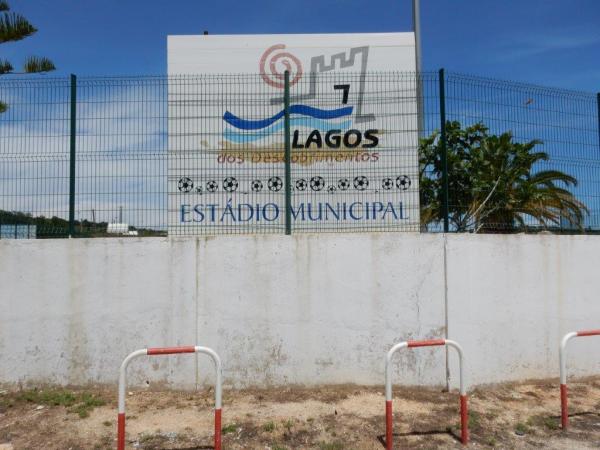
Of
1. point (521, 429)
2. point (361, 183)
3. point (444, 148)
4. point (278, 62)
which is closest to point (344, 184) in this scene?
point (361, 183)

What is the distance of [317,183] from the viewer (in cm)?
765

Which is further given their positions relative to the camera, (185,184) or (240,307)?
(185,184)

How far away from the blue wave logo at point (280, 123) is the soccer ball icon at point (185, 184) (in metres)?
0.96

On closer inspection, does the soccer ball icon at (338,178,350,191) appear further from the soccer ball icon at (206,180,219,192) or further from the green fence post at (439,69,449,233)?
the soccer ball icon at (206,180,219,192)

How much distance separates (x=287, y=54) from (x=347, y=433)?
5.97 m

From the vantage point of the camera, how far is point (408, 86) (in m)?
7.37

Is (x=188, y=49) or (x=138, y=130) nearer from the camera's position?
(x=138, y=130)

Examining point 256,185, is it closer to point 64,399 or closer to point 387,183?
point 387,183

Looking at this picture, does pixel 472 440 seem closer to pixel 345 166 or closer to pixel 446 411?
pixel 446 411

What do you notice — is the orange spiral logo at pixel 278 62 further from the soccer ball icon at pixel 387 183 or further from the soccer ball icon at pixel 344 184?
the soccer ball icon at pixel 387 183

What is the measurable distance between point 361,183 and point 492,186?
2012mm

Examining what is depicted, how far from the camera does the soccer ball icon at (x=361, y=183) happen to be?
295 inches

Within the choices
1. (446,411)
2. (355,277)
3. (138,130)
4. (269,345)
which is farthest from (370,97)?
Result: (446,411)

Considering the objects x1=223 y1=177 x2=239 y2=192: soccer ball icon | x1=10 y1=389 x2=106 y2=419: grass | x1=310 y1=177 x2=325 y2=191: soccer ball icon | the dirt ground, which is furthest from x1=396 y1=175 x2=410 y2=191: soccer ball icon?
x1=10 y1=389 x2=106 y2=419: grass
